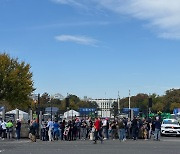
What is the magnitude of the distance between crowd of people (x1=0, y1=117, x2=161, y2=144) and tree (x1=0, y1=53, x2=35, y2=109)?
27.8 metres

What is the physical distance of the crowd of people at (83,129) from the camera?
31.9m

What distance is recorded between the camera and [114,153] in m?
20.2

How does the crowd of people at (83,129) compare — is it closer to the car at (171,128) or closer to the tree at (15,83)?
the car at (171,128)

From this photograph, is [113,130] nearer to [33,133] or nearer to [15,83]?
[33,133]

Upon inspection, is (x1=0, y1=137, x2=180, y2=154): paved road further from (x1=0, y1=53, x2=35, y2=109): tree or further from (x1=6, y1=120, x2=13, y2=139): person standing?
(x1=0, y1=53, x2=35, y2=109): tree

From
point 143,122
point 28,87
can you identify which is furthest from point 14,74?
point 143,122

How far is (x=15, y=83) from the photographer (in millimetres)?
63031

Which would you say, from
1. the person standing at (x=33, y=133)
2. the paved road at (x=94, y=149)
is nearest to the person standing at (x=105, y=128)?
the person standing at (x=33, y=133)

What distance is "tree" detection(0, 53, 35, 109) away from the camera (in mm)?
63062

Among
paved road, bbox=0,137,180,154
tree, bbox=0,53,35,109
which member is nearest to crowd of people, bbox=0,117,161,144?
paved road, bbox=0,137,180,154

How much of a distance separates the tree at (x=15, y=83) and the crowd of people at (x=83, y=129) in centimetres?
2779

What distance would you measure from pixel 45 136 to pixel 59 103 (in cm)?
11615

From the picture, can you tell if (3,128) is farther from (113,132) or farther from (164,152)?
(164,152)

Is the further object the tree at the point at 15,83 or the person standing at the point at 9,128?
the tree at the point at 15,83
